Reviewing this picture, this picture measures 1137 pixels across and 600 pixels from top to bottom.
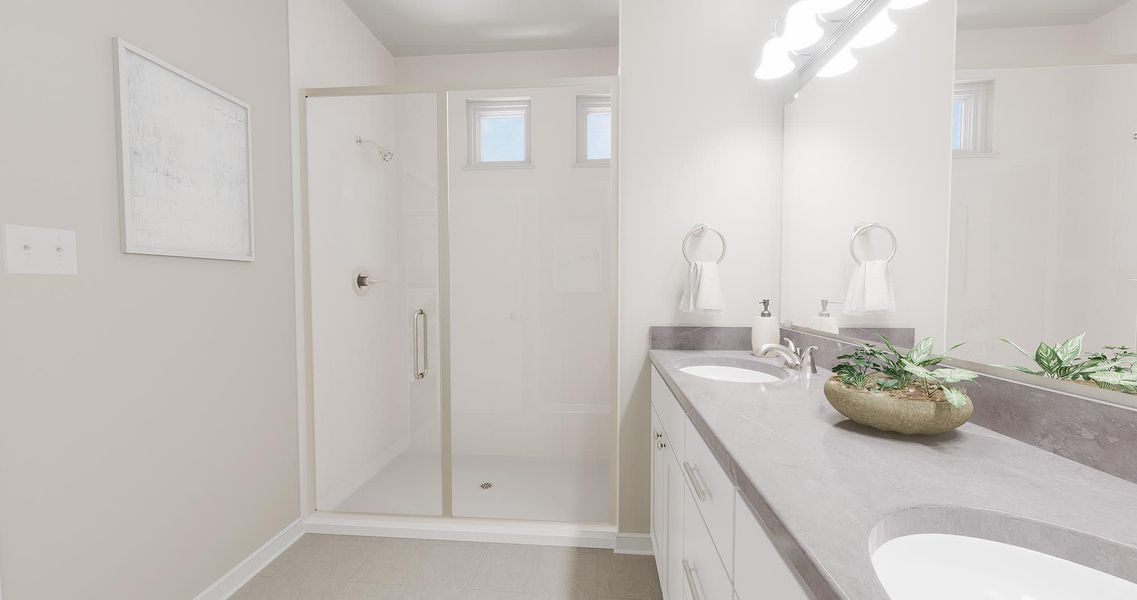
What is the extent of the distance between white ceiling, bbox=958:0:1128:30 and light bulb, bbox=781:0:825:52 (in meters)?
0.76

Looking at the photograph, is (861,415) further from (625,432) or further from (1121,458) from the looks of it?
(625,432)

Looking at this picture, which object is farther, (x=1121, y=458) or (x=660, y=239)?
(x=660, y=239)

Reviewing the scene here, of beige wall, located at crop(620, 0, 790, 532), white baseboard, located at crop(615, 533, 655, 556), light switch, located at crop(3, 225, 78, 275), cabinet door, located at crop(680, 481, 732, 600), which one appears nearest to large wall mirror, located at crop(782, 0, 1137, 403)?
beige wall, located at crop(620, 0, 790, 532)

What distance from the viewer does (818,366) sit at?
5.04 feet

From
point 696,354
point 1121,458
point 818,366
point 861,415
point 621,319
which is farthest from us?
Answer: point 621,319

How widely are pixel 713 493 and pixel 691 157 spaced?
4.92 ft

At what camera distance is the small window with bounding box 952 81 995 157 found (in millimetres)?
831

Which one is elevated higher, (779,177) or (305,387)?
(779,177)

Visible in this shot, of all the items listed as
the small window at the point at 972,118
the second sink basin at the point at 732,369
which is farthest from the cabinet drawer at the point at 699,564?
the small window at the point at 972,118

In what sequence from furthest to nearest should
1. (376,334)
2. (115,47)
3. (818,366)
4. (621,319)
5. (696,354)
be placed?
(376,334) → (621,319) → (696,354) → (818,366) → (115,47)

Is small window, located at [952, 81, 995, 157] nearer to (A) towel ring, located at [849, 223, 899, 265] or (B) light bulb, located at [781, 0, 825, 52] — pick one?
(A) towel ring, located at [849, 223, 899, 265]

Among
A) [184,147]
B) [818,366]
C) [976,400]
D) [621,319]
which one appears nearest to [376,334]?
[184,147]

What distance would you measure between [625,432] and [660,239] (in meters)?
0.90

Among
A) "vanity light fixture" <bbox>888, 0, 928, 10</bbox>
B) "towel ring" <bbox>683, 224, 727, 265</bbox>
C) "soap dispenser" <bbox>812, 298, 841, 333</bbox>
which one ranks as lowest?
"soap dispenser" <bbox>812, 298, 841, 333</bbox>
